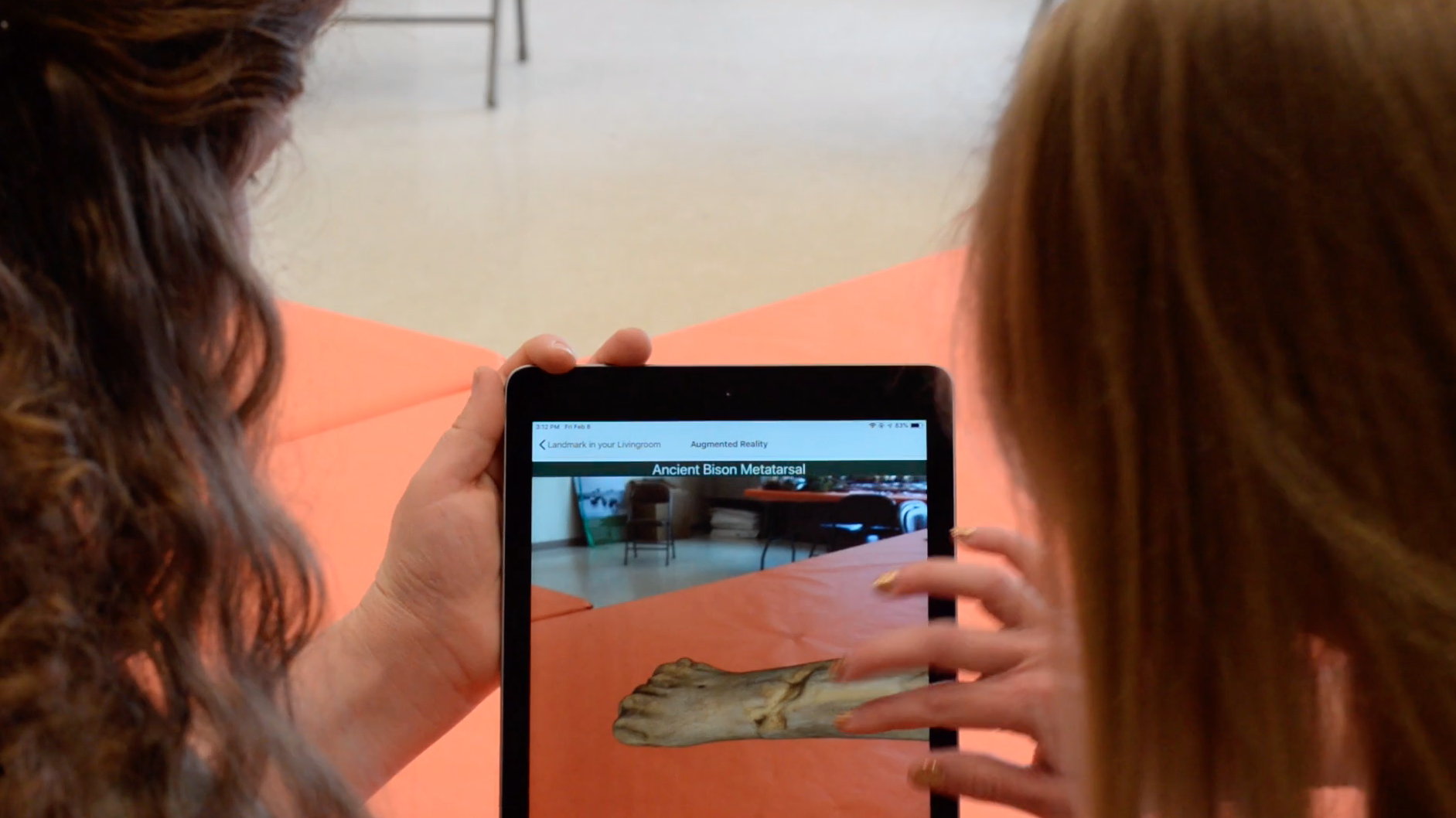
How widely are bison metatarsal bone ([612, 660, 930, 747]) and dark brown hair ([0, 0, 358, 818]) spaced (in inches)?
7.7

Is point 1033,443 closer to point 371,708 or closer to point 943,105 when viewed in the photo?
point 371,708

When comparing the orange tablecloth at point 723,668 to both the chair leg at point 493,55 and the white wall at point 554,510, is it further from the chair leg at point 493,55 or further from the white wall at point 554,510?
the chair leg at point 493,55

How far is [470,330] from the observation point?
5.33 ft

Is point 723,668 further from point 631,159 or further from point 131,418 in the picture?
point 631,159

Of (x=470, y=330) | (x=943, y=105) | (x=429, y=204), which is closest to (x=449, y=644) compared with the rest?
(x=470, y=330)

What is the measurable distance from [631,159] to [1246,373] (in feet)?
5.89

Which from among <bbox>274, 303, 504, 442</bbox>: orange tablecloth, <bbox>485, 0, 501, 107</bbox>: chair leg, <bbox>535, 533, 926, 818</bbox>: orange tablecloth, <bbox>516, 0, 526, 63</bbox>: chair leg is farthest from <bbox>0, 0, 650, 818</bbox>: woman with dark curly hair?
<bbox>516, 0, 526, 63</bbox>: chair leg

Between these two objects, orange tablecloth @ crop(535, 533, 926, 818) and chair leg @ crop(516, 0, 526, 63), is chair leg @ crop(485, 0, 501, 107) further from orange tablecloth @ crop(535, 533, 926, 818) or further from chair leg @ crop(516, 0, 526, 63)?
orange tablecloth @ crop(535, 533, 926, 818)

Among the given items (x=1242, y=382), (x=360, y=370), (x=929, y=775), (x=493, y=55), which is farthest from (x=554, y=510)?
(x=493, y=55)

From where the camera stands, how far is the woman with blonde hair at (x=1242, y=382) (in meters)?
0.29

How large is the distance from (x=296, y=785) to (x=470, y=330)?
127cm

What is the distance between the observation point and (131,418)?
362 millimetres

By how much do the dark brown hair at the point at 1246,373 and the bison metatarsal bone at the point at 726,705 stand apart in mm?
240

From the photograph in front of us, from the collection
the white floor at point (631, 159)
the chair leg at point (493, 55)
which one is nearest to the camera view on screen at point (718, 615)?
the white floor at point (631, 159)
